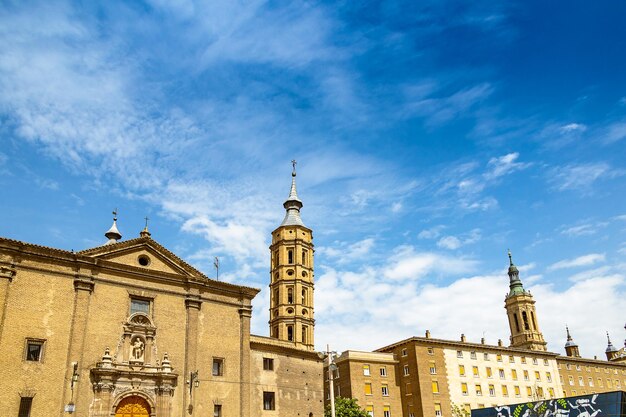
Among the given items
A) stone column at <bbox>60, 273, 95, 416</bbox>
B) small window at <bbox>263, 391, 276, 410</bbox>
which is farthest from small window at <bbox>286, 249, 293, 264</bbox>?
stone column at <bbox>60, 273, 95, 416</bbox>

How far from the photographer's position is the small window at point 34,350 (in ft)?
108

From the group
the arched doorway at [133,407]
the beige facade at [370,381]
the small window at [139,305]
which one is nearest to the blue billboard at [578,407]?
the beige facade at [370,381]

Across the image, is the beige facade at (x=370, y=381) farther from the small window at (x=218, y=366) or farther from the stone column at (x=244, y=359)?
the small window at (x=218, y=366)

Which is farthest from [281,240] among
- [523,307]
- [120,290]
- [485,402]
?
[523,307]

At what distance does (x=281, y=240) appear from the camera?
63906 mm

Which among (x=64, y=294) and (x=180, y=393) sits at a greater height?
(x=64, y=294)

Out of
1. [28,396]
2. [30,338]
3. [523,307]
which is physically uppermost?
[523,307]

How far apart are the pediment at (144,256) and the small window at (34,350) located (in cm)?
639

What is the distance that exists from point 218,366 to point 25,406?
13.0m

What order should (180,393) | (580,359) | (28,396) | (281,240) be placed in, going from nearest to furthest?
1. (28,396)
2. (180,393)
3. (281,240)
4. (580,359)

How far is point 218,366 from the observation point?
40.4m

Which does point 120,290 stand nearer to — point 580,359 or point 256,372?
point 256,372

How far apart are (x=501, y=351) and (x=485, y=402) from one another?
806 cm

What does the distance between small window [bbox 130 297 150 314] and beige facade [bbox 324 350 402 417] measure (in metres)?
31.6
